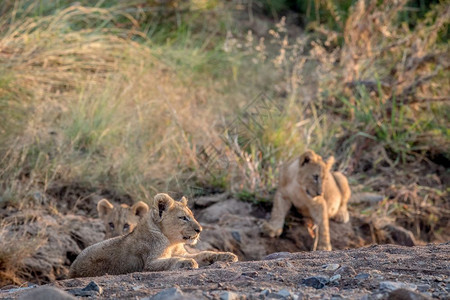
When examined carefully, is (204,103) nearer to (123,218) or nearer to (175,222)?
(123,218)

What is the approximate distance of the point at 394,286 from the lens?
4230 millimetres

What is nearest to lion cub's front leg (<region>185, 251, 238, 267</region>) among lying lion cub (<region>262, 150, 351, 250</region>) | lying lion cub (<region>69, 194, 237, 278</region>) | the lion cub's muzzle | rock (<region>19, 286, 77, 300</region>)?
lying lion cub (<region>69, 194, 237, 278</region>)

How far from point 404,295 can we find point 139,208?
3.31m

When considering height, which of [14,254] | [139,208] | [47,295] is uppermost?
[47,295]

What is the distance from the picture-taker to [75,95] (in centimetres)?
970

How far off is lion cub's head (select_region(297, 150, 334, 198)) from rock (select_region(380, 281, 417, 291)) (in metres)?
3.30

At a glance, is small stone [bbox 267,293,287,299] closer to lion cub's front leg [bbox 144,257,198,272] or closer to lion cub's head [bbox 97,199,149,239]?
lion cub's front leg [bbox 144,257,198,272]

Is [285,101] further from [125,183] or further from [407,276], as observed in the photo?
Result: [407,276]

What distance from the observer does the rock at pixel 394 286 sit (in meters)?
4.20

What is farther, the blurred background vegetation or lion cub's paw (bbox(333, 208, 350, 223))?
the blurred background vegetation

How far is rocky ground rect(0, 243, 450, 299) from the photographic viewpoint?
13.4 ft

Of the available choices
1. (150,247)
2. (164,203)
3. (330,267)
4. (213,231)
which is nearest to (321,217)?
(213,231)

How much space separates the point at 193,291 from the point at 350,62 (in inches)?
302

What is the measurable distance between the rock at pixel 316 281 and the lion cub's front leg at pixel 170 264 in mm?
1088
